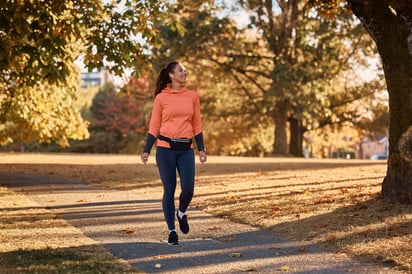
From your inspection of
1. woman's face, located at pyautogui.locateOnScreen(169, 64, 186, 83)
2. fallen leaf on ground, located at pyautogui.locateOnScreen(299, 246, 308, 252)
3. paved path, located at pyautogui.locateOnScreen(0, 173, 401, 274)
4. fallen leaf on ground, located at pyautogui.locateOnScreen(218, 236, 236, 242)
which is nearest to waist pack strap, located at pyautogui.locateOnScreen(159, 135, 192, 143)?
A: woman's face, located at pyautogui.locateOnScreen(169, 64, 186, 83)

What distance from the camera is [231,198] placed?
502 inches

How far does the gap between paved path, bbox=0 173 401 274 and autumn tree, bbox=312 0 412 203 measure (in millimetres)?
2419

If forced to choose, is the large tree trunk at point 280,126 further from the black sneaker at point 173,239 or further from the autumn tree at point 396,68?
the black sneaker at point 173,239

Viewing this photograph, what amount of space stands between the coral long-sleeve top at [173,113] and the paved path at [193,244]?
1280 mm

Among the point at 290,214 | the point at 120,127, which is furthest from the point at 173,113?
the point at 120,127

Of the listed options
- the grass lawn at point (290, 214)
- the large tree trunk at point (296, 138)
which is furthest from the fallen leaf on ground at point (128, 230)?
the large tree trunk at point (296, 138)

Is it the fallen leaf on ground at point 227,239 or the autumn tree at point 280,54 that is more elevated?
the autumn tree at point 280,54

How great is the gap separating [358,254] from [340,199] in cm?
411

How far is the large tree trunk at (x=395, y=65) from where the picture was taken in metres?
9.87

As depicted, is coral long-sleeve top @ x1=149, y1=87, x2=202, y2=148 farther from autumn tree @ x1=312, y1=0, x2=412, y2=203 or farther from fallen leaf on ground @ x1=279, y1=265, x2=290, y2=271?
autumn tree @ x1=312, y1=0, x2=412, y2=203

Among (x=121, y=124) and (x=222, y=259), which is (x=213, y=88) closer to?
(x=121, y=124)

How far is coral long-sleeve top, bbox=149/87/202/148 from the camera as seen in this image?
731cm

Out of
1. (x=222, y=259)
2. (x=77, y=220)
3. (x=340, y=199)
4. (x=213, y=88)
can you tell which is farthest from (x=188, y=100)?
(x=213, y=88)

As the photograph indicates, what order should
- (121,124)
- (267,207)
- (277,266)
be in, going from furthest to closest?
(121,124), (267,207), (277,266)
